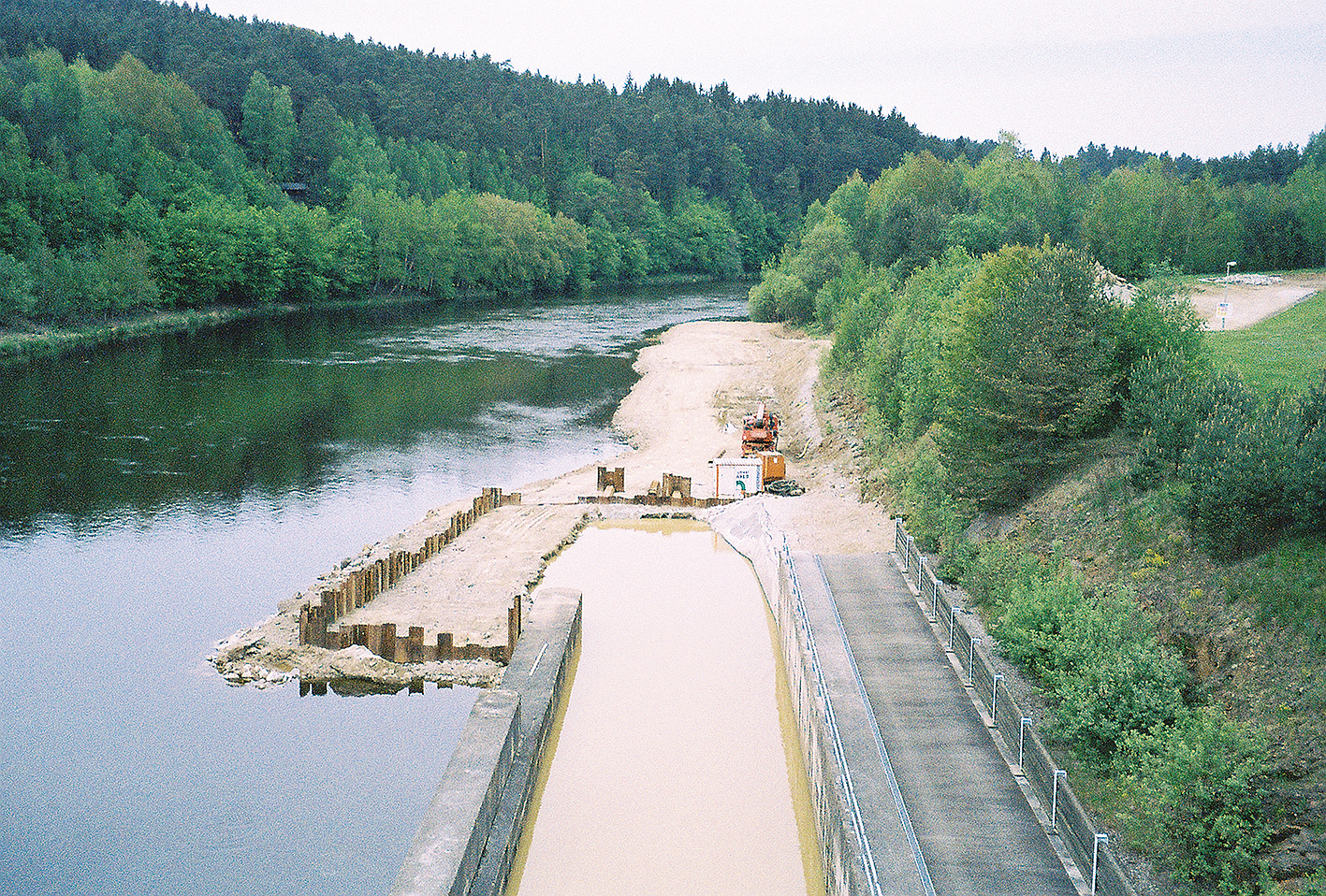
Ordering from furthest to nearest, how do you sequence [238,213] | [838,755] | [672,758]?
[238,213] < [672,758] < [838,755]

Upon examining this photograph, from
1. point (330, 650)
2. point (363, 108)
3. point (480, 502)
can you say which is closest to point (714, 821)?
point (330, 650)

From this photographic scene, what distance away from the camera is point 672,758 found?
21938 mm

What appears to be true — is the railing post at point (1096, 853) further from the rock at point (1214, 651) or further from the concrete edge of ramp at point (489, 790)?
the concrete edge of ramp at point (489, 790)

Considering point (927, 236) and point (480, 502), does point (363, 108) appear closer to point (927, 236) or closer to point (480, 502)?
point (927, 236)

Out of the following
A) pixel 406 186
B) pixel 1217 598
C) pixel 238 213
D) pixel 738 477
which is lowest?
pixel 738 477

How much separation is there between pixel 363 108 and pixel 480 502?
125009 millimetres

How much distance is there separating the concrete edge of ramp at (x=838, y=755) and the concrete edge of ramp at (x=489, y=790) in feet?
16.2

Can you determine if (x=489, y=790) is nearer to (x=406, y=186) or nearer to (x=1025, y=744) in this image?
(x=1025, y=744)

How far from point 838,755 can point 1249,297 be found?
41.6 meters

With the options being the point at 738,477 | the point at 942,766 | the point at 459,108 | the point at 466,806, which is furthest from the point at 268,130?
the point at 942,766

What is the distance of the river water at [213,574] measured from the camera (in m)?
19.7

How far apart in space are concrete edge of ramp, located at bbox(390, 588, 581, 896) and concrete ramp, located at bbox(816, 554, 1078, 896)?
19.8 ft

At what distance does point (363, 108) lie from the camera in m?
149

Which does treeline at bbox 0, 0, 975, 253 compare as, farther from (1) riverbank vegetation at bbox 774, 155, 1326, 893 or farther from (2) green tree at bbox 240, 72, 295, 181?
(1) riverbank vegetation at bbox 774, 155, 1326, 893
